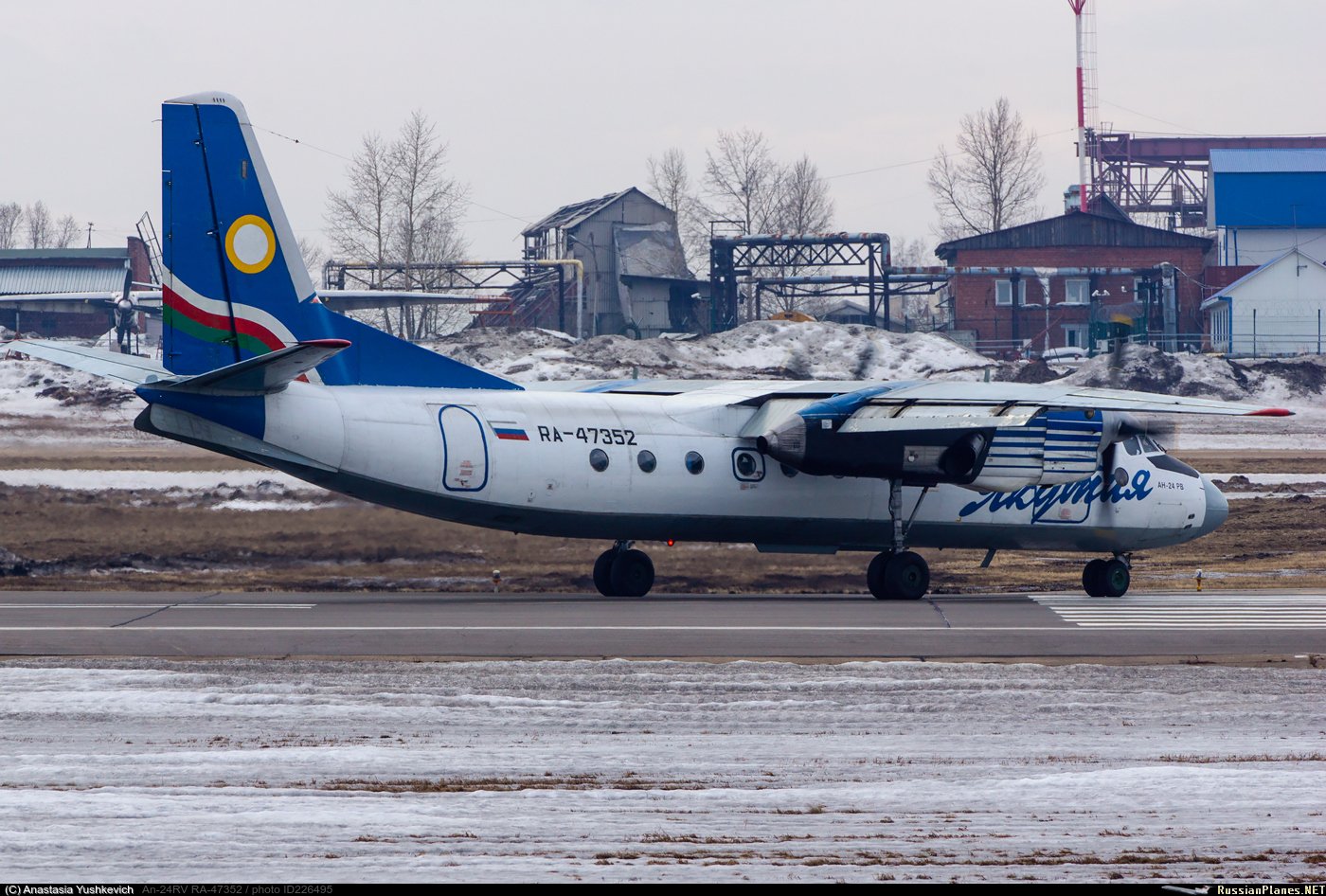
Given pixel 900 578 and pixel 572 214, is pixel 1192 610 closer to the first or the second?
pixel 900 578

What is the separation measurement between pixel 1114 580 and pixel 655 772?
614 inches

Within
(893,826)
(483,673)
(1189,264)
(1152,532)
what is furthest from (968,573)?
(1189,264)

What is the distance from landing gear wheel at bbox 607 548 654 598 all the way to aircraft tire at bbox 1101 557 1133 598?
772cm

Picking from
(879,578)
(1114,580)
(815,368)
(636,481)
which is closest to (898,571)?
(879,578)

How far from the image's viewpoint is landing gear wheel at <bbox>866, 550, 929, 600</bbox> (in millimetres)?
23172

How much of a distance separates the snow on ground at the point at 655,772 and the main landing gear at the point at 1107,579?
8.81 metres

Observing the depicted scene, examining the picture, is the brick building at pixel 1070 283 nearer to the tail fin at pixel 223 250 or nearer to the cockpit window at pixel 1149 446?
the cockpit window at pixel 1149 446

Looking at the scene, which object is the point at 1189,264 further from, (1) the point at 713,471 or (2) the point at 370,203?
(1) the point at 713,471

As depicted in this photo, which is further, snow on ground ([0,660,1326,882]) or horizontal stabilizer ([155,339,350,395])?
horizontal stabilizer ([155,339,350,395])

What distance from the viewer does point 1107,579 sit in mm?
24359

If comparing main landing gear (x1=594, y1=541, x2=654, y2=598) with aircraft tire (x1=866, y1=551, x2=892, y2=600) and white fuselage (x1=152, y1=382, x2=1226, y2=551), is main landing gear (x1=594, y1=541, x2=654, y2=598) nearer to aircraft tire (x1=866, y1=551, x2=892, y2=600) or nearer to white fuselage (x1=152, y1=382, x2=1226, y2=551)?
white fuselage (x1=152, y1=382, x2=1226, y2=551)

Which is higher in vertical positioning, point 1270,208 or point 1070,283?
point 1270,208

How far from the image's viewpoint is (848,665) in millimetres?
15609

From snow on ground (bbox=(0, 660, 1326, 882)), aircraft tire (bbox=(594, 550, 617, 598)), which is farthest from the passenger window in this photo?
snow on ground (bbox=(0, 660, 1326, 882))
